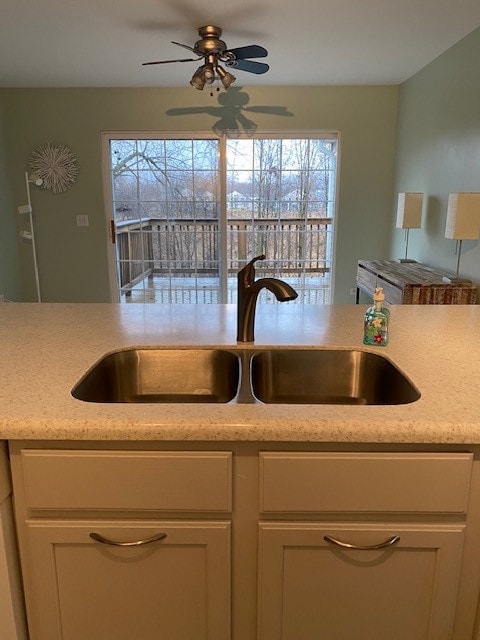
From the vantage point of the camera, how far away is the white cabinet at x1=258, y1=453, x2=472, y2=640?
0.96 metres

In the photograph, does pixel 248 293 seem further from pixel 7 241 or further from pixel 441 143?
pixel 7 241

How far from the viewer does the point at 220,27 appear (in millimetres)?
3168

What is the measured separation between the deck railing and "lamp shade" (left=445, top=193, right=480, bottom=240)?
220 cm

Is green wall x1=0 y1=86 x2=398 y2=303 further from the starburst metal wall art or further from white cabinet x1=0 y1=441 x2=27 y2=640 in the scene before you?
white cabinet x1=0 y1=441 x2=27 y2=640

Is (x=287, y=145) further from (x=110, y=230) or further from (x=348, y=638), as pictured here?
(x=348, y=638)

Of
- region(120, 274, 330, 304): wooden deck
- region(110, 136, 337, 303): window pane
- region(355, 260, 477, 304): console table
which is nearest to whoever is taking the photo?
region(355, 260, 477, 304): console table

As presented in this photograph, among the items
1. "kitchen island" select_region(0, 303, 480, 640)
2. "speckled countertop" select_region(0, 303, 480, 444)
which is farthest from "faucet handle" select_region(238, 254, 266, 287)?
"kitchen island" select_region(0, 303, 480, 640)

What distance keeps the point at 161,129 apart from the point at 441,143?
9.01ft

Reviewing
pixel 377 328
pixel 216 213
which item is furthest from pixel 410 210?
pixel 377 328

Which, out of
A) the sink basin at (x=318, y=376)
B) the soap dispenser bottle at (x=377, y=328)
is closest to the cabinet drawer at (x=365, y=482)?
the sink basin at (x=318, y=376)

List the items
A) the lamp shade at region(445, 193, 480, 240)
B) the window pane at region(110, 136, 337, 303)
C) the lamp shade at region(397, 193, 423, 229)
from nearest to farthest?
the lamp shade at region(445, 193, 480, 240) → the lamp shade at region(397, 193, 423, 229) → the window pane at region(110, 136, 337, 303)

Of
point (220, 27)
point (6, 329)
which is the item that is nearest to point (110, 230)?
point (220, 27)

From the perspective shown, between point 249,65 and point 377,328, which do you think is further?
point 249,65

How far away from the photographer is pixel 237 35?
3.36 metres
